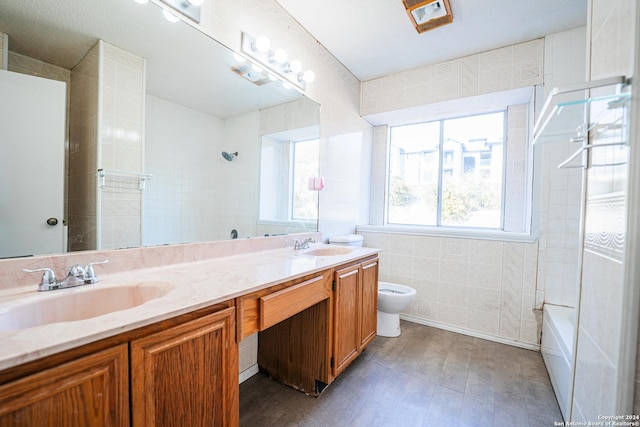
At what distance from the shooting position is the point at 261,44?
69.1 inches

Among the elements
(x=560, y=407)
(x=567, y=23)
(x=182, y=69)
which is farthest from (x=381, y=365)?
(x=567, y=23)

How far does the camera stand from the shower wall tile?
89.0 inches

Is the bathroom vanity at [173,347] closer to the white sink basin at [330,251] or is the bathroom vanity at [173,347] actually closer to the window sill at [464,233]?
the white sink basin at [330,251]

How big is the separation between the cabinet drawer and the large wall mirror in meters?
0.61

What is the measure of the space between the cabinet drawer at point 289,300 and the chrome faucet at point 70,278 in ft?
2.08

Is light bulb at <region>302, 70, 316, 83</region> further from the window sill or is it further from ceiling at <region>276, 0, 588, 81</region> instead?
the window sill

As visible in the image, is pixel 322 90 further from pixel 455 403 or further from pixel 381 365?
pixel 455 403

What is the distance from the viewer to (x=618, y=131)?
2.52 feet

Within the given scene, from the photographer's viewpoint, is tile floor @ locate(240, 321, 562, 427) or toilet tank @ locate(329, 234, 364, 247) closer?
tile floor @ locate(240, 321, 562, 427)

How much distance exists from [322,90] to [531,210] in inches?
80.2

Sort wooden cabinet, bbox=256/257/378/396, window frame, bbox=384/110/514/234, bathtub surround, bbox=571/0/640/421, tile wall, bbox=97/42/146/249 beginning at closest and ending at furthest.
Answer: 1. bathtub surround, bbox=571/0/640/421
2. tile wall, bbox=97/42/146/249
3. wooden cabinet, bbox=256/257/378/396
4. window frame, bbox=384/110/514/234

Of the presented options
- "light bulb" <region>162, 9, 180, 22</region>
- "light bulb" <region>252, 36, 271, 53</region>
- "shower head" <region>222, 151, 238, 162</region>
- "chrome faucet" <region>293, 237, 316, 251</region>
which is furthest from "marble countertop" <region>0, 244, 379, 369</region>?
"light bulb" <region>252, 36, 271, 53</region>

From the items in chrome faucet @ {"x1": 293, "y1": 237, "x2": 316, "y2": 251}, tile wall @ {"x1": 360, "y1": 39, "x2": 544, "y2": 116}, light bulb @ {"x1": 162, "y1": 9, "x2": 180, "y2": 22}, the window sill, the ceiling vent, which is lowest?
→ chrome faucet @ {"x1": 293, "y1": 237, "x2": 316, "y2": 251}

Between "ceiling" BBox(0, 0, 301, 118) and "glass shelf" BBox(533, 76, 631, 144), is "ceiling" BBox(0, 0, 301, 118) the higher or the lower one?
the higher one
